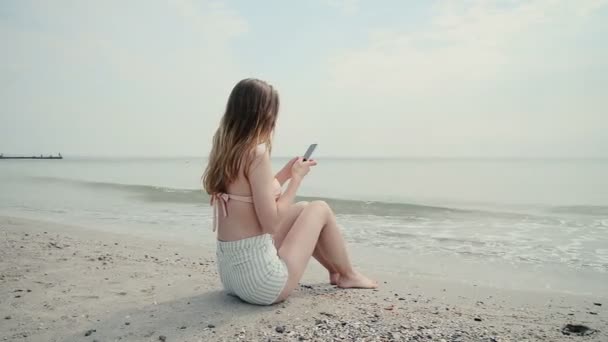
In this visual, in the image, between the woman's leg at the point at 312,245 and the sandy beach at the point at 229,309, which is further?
the woman's leg at the point at 312,245

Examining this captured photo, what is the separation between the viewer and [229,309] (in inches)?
124

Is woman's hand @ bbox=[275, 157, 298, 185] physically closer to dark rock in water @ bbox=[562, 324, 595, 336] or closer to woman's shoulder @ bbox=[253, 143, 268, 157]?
woman's shoulder @ bbox=[253, 143, 268, 157]

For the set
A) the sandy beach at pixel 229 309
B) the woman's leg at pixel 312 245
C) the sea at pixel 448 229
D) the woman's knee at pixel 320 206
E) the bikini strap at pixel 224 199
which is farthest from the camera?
the sea at pixel 448 229

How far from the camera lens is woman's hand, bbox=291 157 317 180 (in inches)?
121

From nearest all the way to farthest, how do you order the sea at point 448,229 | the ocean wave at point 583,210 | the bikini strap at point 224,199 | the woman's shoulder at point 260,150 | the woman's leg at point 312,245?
the woman's shoulder at point 260,150
the bikini strap at point 224,199
the woman's leg at point 312,245
the sea at point 448,229
the ocean wave at point 583,210

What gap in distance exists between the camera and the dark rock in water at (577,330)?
291cm

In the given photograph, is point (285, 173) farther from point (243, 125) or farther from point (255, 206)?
point (243, 125)

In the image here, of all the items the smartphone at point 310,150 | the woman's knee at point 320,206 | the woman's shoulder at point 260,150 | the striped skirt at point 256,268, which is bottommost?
the striped skirt at point 256,268

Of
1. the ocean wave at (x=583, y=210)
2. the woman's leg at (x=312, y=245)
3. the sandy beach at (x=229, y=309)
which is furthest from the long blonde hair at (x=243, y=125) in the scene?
the ocean wave at (x=583, y=210)

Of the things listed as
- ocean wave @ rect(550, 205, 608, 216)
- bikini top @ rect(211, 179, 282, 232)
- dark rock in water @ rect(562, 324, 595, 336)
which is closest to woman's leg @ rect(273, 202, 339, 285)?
bikini top @ rect(211, 179, 282, 232)

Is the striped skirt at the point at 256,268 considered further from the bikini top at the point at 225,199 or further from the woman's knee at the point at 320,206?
the woman's knee at the point at 320,206

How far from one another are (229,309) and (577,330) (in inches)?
95.5

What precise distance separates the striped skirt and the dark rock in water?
1955 millimetres

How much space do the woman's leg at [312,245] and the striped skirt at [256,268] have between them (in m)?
0.10
